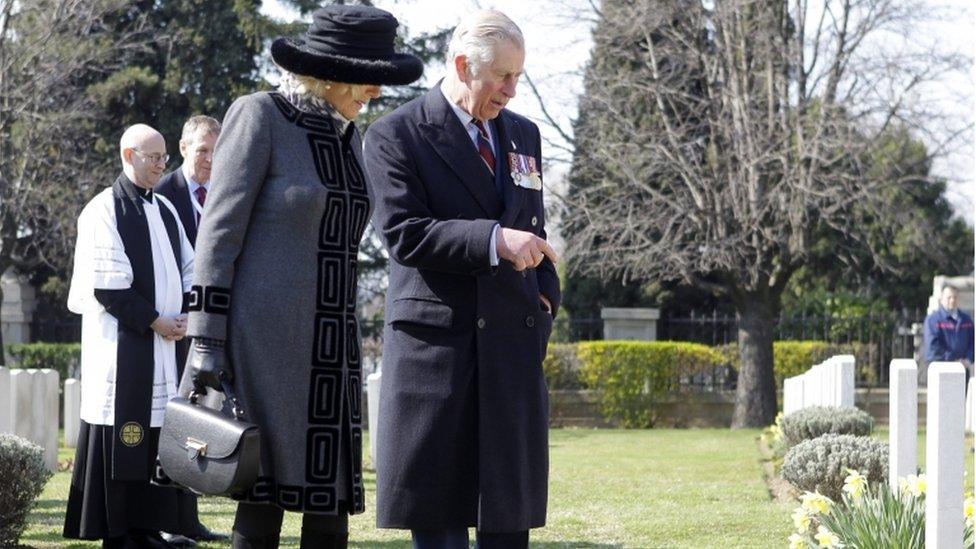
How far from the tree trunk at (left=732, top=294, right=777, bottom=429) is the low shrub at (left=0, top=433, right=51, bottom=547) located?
15.7m

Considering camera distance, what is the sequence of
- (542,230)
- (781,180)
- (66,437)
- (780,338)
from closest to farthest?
(542,230)
(66,437)
(781,180)
(780,338)

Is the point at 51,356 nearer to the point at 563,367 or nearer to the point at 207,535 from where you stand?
the point at 563,367

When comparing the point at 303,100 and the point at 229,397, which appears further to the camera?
the point at 303,100

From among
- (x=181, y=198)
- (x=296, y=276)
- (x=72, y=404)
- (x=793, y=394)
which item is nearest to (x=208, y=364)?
(x=296, y=276)

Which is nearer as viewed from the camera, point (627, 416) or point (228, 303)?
point (228, 303)

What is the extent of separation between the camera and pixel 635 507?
9.84 m

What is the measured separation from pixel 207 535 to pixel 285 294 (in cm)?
376

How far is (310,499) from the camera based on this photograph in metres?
4.27

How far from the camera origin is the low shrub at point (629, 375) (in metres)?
22.3

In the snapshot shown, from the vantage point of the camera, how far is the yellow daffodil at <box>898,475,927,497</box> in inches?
226

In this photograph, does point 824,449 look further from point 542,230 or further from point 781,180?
point 781,180

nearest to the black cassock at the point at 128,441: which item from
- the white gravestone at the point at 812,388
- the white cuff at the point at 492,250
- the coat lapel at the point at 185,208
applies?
the coat lapel at the point at 185,208

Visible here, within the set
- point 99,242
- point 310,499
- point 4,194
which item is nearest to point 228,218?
point 310,499

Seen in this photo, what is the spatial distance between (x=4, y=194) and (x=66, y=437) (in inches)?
343
